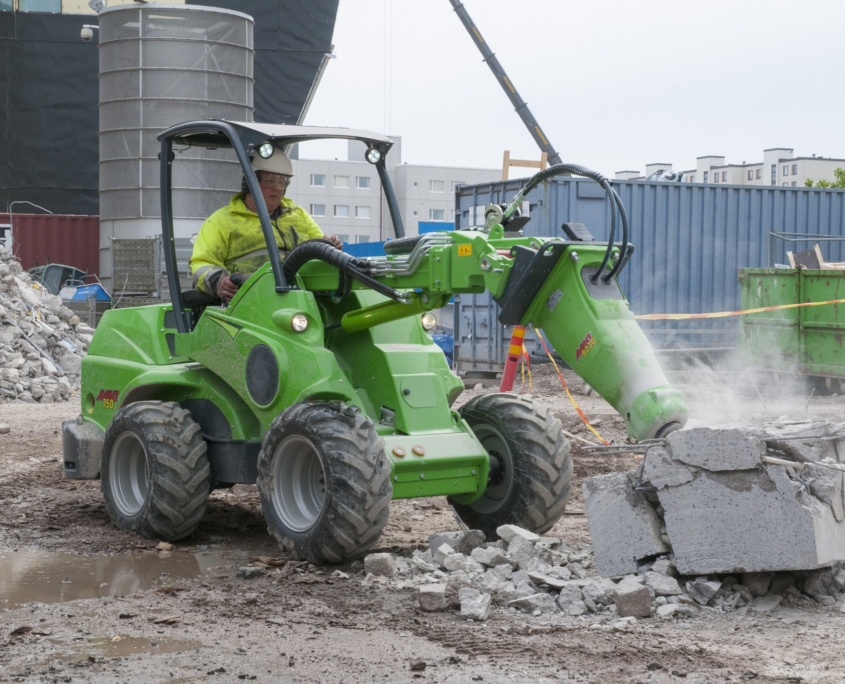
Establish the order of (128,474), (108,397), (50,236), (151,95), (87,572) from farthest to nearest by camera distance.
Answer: (50,236)
(151,95)
(108,397)
(128,474)
(87,572)

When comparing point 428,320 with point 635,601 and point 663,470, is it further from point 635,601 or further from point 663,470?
point 635,601

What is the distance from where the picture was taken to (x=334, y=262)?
6707 millimetres

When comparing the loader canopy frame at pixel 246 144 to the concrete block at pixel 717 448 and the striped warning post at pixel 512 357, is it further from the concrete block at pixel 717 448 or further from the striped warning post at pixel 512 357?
the concrete block at pixel 717 448

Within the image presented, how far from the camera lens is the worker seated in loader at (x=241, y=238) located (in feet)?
23.7

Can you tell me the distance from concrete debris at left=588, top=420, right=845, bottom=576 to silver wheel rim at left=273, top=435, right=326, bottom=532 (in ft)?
5.55

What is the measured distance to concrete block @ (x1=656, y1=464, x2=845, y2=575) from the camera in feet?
17.3

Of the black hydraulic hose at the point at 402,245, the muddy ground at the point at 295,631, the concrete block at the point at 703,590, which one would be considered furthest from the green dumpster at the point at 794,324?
the concrete block at the point at 703,590

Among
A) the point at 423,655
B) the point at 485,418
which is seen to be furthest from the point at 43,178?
the point at 423,655

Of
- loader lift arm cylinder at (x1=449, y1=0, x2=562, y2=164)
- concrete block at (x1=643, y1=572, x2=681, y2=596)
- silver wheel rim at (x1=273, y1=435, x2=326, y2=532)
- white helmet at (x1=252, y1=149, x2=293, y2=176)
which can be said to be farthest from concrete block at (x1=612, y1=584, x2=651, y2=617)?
loader lift arm cylinder at (x1=449, y1=0, x2=562, y2=164)

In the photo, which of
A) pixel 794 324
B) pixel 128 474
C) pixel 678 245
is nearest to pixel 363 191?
pixel 678 245

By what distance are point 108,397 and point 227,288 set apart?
1.49 metres

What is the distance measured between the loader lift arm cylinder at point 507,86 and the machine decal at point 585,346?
25.5m

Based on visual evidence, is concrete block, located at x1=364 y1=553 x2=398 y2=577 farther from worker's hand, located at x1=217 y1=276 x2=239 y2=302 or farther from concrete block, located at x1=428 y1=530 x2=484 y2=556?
worker's hand, located at x1=217 y1=276 x2=239 y2=302

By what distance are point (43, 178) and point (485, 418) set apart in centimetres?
2913
